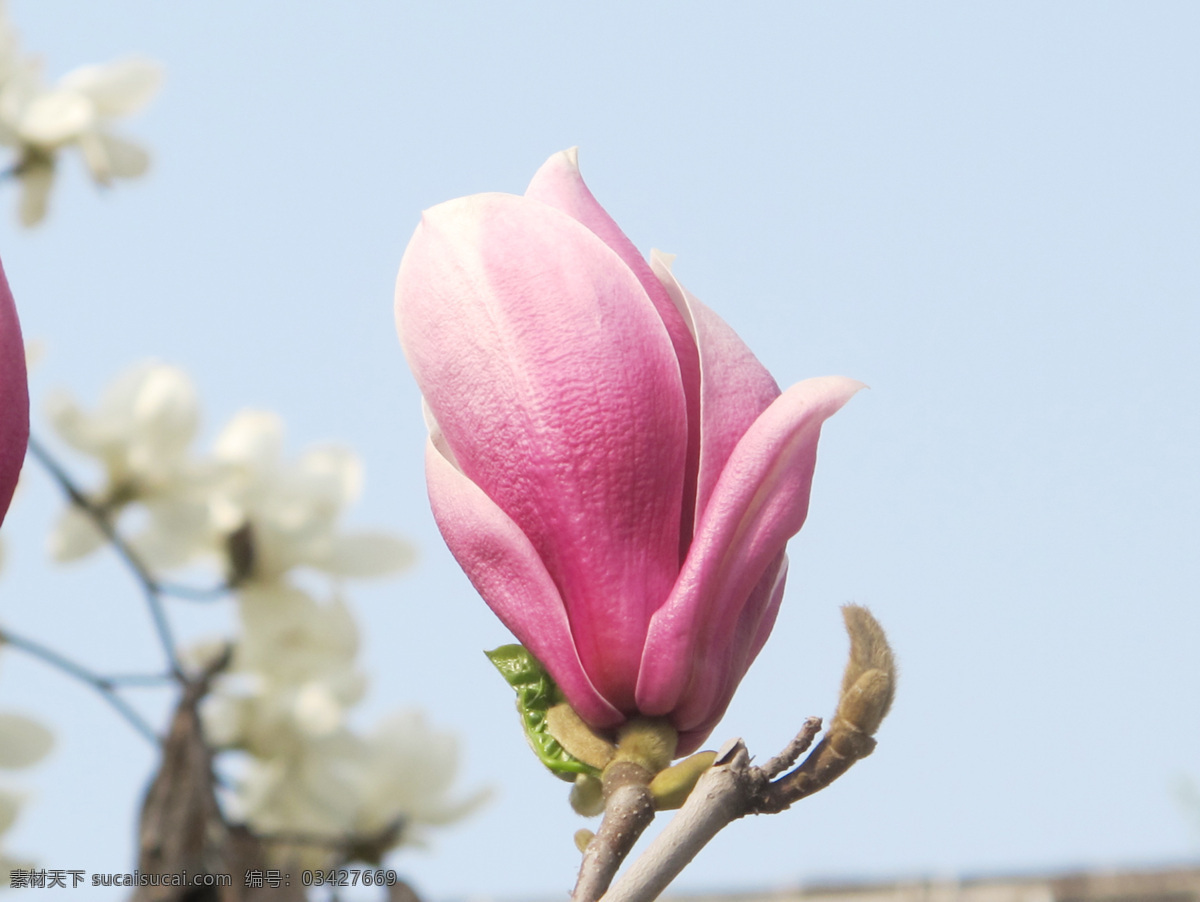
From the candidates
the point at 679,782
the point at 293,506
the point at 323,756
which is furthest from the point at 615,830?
the point at 293,506

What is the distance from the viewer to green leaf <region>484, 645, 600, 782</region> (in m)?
0.41

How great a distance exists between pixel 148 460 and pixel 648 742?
2.91ft

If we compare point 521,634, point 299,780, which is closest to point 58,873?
point 521,634

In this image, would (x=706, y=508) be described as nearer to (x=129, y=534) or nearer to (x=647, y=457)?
(x=647, y=457)

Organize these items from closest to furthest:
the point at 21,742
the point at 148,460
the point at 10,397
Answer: the point at 10,397
the point at 21,742
the point at 148,460

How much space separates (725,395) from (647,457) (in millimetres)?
33

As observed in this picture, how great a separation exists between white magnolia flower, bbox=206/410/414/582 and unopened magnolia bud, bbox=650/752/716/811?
86 cm

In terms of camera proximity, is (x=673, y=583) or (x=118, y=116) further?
(x=118, y=116)

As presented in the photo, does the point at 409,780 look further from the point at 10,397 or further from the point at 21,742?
the point at 10,397

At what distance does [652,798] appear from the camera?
0.37m

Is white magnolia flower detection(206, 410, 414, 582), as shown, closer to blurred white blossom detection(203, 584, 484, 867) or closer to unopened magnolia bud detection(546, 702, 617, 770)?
blurred white blossom detection(203, 584, 484, 867)

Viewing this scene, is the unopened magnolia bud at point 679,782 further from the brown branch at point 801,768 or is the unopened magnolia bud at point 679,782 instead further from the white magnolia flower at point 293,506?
the white magnolia flower at point 293,506

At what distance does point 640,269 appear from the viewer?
1.36 ft

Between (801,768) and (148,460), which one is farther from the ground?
(801,768)
